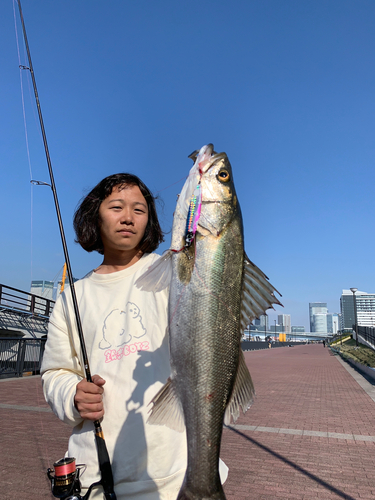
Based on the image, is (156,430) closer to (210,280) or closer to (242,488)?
(210,280)

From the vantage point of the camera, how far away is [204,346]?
1.49 m

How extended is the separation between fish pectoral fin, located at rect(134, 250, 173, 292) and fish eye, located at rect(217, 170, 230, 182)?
0.42m

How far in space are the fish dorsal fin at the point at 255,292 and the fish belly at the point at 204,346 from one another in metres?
0.10

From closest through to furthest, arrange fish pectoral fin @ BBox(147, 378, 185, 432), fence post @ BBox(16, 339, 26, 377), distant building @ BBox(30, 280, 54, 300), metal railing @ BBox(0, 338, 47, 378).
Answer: fish pectoral fin @ BBox(147, 378, 185, 432) < distant building @ BBox(30, 280, 54, 300) < metal railing @ BBox(0, 338, 47, 378) < fence post @ BBox(16, 339, 26, 377)

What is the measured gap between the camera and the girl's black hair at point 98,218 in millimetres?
2287

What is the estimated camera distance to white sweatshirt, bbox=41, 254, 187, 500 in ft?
5.86

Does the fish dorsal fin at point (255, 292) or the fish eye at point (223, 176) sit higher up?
the fish eye at point (223, 176)

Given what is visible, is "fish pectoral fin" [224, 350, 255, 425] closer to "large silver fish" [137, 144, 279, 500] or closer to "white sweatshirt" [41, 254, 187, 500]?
"large silver fish" [137, 144, 279, 500]

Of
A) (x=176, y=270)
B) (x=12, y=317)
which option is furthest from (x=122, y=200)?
(x=12, y=317)

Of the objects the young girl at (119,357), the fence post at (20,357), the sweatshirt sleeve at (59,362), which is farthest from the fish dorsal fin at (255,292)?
the fence post at (20,357)

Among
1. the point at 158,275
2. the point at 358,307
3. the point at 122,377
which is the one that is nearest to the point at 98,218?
the point at 158,275

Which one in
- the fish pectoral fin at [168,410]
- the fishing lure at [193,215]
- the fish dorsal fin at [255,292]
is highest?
the fishing lure at [193,215]

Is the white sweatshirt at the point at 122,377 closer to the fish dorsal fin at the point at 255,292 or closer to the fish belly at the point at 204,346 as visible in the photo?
the fish belly at the point at 204,346

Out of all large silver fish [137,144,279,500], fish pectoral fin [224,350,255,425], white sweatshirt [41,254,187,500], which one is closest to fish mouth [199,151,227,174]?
large silver fish [137,144,279,500]
